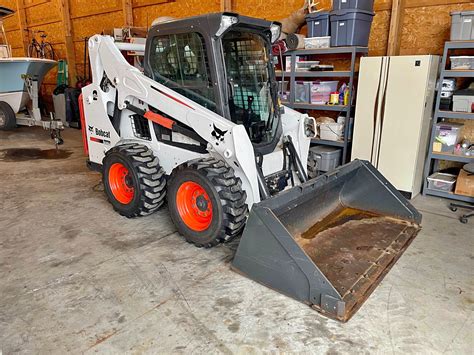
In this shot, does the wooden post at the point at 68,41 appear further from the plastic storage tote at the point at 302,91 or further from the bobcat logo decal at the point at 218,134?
the bobcat logo decal at the point at 218,134

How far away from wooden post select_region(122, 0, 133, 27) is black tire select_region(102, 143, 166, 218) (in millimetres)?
4777

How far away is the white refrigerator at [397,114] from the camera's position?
3631 mm

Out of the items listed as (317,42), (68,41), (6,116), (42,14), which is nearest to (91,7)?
(68,41)

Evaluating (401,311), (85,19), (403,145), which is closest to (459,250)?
(401,311)

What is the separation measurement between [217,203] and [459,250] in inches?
73.8

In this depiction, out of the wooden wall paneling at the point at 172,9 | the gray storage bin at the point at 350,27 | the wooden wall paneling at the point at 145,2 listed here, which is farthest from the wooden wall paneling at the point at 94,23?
the gray storage bin at the point at 350,27

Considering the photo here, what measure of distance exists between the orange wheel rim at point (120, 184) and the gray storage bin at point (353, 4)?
286 centimetres

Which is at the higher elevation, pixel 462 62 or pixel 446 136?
pixel 462 62

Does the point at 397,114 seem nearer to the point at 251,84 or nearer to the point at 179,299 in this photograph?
the point at 251,84

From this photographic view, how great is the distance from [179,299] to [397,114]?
293 cm

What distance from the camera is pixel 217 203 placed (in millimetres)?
2541

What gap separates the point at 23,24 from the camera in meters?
10.2

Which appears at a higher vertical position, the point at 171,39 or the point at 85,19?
the point at 85,19

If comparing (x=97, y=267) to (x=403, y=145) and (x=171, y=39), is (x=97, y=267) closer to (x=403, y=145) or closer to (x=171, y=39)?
(x=171, y=39)
